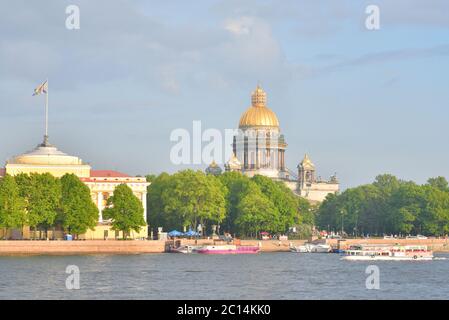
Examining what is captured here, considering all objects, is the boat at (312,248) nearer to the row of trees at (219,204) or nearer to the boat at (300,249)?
the boat at (300,249)

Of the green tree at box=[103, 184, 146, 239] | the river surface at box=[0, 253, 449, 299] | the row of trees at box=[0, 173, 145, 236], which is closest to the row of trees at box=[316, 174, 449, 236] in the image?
the green tree at box=[103, 184, 146, 239]

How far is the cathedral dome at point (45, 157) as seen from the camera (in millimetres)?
143625

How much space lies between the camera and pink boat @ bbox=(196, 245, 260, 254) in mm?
137750

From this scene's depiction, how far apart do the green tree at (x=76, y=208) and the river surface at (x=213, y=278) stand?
9.65m

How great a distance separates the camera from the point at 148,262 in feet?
363

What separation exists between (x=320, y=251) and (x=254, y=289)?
6960cm

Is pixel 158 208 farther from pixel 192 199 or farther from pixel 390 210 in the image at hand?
pixel 390 210

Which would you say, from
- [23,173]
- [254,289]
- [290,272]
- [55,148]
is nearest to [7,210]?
[23,173]

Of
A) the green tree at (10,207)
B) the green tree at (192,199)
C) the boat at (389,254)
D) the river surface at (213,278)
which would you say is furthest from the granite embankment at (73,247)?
the boat at (389,254)

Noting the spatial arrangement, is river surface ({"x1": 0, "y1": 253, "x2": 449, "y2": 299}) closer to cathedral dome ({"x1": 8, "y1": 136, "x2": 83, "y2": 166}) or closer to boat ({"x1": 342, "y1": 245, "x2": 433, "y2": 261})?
boat ({"x1": 342, "y1": 245, "x2": 433, "y2": 261})

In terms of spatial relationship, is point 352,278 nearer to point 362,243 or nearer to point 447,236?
point 362,243

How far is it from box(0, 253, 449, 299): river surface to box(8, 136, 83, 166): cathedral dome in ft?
82.3

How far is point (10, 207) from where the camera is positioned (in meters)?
127

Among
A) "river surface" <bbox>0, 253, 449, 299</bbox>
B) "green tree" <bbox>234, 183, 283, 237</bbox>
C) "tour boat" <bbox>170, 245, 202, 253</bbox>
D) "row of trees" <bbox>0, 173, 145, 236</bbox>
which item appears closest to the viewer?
"river surface" <bbox>0, 253, 449, 299</bbox>
